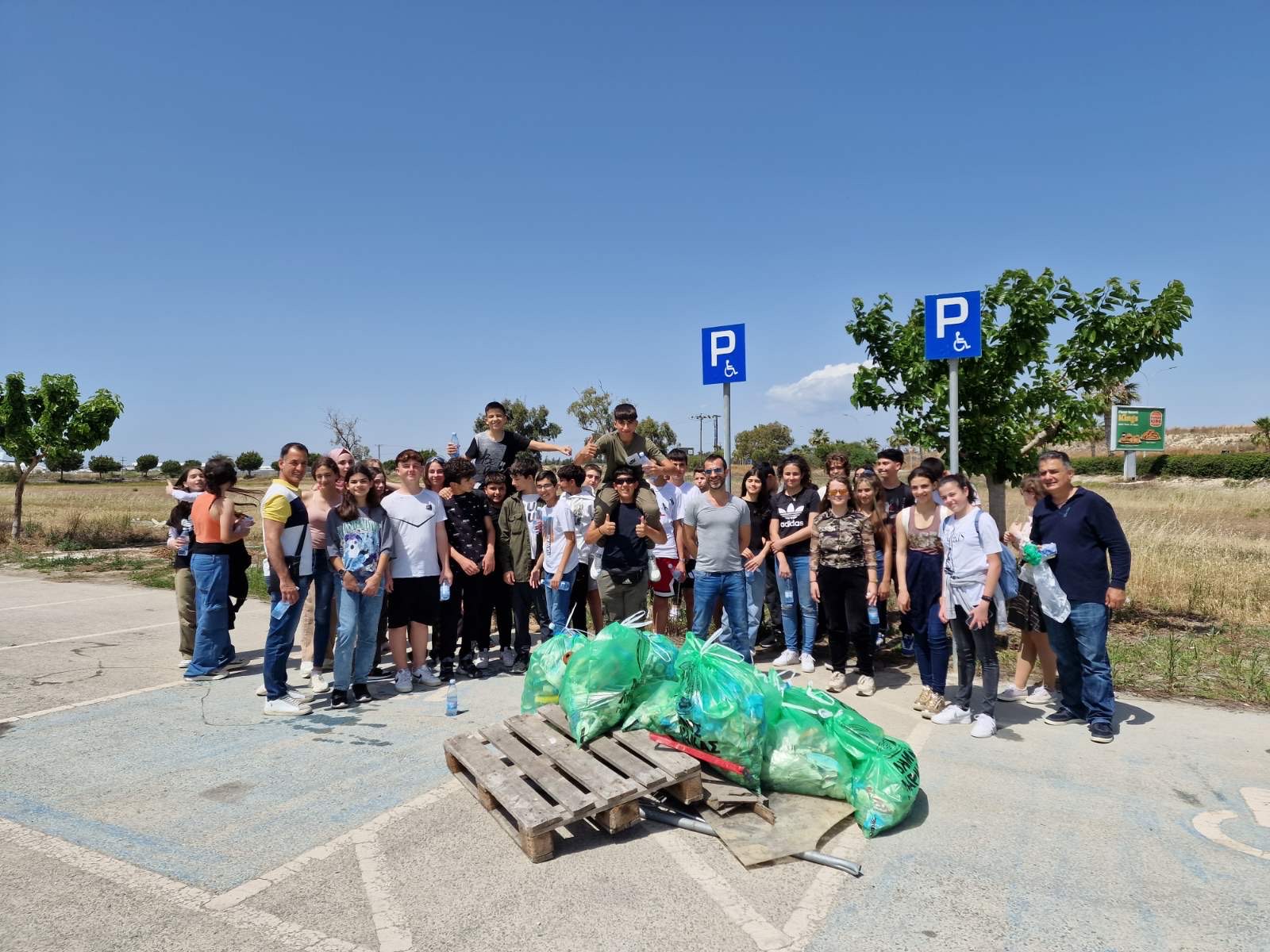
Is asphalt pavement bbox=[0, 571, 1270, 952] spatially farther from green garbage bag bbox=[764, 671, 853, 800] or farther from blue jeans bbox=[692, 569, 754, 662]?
blue jeans bbox=[692, 569, 754, 662]

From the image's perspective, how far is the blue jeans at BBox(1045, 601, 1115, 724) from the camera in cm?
493

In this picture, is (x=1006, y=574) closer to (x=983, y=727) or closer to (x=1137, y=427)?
(x=983, y=727)

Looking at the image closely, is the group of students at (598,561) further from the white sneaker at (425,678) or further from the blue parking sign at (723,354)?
the blue parking sign at (723,354)

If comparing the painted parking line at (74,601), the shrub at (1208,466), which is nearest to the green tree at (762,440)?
the shrub at (1208,466)

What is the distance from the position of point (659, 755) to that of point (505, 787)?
788mm

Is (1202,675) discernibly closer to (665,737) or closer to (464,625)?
(665,737)

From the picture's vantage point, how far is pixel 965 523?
514 centimetres

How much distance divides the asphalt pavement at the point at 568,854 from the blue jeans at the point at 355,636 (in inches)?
15.6

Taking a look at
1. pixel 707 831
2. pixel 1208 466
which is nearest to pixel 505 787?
pixel 707 831

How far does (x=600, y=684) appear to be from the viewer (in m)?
4.11

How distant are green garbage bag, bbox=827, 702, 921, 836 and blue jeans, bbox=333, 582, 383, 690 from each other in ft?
11.6

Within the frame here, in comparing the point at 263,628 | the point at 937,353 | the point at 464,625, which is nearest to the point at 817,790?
the point at 464,625

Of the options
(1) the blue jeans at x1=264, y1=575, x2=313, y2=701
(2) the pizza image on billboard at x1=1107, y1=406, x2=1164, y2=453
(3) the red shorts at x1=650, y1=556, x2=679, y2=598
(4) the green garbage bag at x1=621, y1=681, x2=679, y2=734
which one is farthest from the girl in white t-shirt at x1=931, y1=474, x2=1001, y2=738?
(2) the pizza image on billboard at x1=1107, y1=406, x2=1164, y2=453

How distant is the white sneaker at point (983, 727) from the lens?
495cm
